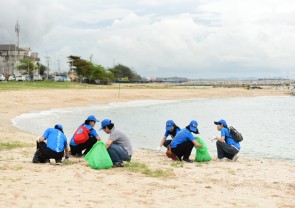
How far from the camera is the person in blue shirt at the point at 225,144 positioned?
460 inches

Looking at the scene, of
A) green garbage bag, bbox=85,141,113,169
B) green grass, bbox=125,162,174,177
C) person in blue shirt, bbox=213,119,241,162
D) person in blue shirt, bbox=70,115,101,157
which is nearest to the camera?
green grass, bbox=125,162,174,177

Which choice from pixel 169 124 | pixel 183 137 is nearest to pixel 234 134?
pixel 183 137

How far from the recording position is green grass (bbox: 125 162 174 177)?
9558 millimetres

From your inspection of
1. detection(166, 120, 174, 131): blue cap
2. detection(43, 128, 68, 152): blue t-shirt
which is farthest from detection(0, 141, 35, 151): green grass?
detection(166, 120, 174, 131): blue cap

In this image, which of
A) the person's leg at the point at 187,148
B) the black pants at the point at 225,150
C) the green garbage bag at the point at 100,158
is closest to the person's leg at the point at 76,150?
the green garbage bag at the point at 100,158

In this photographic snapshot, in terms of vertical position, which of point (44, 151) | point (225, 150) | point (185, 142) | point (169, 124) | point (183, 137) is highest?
point (169, 124)

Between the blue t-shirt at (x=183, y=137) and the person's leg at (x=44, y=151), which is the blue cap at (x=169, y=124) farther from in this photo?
the person's leg at (x=44, y=151)

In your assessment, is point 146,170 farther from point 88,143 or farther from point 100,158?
point 88,143

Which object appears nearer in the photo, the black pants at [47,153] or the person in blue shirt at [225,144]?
the black pants at [47,153]

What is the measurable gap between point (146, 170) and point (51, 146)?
2.41 metres

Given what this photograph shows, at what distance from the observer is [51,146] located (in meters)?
10.2

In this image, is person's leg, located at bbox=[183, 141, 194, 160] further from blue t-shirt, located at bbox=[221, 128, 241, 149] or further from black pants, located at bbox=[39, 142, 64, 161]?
black pants, located at bbox=[39, 142, 64, 161]

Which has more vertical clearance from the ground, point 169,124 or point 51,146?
point 169,124

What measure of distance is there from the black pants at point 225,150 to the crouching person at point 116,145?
303 cm
